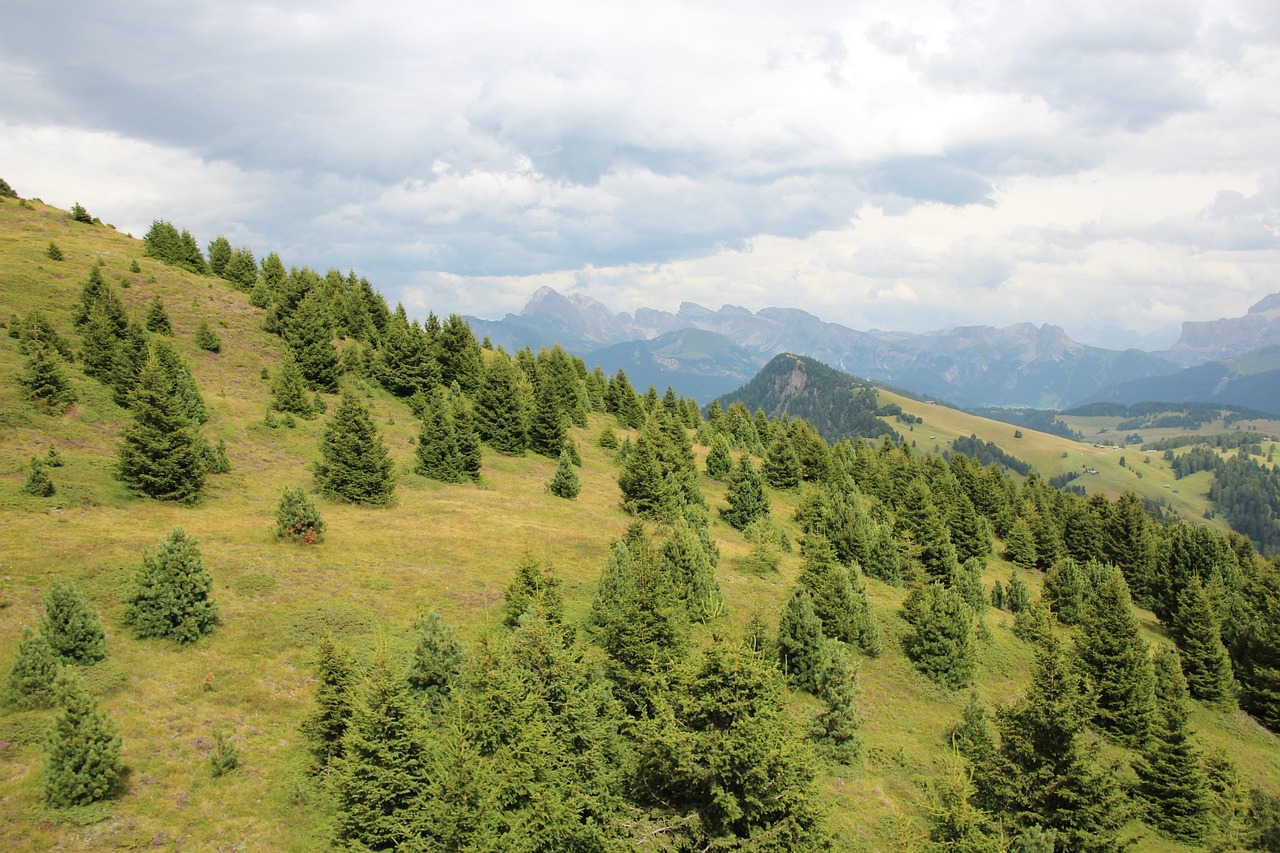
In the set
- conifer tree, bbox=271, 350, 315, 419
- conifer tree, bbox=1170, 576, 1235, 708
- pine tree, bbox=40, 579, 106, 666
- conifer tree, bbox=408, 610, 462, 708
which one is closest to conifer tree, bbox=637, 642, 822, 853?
conifer tree, bbox=408, 610, 462, 708

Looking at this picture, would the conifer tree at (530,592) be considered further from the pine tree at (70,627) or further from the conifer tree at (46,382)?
the conifer tree at (46,382)

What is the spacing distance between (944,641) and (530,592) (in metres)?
26.5

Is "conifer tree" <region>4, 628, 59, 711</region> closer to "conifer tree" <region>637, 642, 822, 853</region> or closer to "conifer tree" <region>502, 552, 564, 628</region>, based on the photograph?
"conifer tree" <region>502, 552, 564, 628</region>

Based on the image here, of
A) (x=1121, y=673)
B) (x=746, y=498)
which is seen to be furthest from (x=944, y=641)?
(x=746, y=498)

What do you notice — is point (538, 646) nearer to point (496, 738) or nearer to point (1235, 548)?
point (496, 738)

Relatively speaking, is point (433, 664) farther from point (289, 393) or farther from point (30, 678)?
point (289, 393)

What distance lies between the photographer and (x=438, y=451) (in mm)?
53531

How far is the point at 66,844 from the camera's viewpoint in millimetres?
15383

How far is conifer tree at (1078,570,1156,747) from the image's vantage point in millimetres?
35562

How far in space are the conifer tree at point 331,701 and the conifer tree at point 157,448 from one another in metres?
24.5

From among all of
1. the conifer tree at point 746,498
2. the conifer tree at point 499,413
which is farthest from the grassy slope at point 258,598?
the conifer tree at point 746,498

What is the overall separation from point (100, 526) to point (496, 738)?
2739cm

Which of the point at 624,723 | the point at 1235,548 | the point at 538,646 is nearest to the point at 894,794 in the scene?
the point at 624,723

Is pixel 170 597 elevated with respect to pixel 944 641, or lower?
elevated
